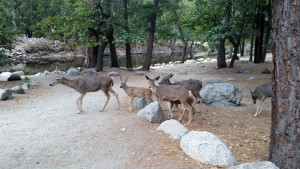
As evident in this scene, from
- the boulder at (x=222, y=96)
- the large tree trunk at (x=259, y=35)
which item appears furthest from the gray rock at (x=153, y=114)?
the large tree trunk at (x=259, y=35)

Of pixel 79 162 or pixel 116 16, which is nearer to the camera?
pixel 79 162

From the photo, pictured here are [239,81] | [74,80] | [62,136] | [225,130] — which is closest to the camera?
[62,136]

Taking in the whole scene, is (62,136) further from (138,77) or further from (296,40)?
(138,77)

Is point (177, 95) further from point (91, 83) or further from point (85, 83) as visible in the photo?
point (85, 83)

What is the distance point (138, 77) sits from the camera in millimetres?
21328

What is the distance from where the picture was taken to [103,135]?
29.2ft

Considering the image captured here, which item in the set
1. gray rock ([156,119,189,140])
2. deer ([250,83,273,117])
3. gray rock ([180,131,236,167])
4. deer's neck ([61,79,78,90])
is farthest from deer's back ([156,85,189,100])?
deer ([250,83,273,117])

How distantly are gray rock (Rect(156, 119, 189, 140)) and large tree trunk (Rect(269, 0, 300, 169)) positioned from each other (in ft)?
7.67

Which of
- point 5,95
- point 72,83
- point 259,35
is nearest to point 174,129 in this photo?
point 72,83

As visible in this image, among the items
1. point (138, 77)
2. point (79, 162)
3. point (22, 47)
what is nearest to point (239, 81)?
point (138, 77)

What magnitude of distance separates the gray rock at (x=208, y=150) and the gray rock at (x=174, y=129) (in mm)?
812

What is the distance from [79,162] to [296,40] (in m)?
4.54

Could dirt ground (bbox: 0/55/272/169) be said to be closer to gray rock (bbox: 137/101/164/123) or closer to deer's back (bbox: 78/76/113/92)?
gray rock (bbox: 137/101/164/123)

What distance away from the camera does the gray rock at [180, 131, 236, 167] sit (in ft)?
23.3
